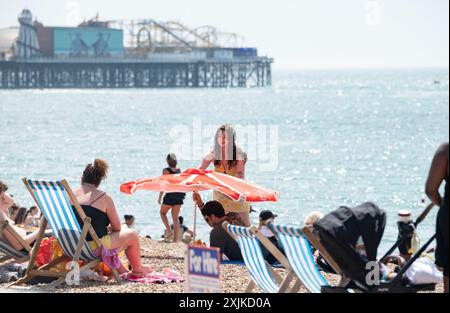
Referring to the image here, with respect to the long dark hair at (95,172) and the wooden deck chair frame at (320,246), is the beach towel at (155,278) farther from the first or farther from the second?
the wooden deck chair frame at (320,246)

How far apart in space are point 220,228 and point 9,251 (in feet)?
4.59

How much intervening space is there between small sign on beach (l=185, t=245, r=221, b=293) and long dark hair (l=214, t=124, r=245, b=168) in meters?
2.57

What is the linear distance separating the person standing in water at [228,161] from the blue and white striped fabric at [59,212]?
1.51m

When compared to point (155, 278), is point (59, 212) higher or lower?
higher

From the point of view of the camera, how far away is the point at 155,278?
7.38m

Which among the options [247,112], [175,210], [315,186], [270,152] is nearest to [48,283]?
[175,210]

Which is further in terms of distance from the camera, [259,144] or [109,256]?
[259,144]

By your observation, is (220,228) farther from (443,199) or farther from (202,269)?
(443,199)

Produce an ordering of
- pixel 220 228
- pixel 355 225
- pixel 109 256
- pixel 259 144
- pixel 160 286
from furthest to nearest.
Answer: pixel 259 144 → pixel 220 228 → pixel 109 256 → pixel 160 286 → pixel 355 225

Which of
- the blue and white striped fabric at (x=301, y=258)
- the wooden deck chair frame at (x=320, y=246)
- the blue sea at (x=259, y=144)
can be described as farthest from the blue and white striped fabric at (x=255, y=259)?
the blue sea at (x=259, y=144)

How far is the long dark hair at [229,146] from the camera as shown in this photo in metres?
8.27

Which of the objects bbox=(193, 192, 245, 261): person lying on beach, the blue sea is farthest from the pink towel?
the blue sea

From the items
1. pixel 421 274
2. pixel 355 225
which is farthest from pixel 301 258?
pixel 421 274

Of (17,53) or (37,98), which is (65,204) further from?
(17,53)
